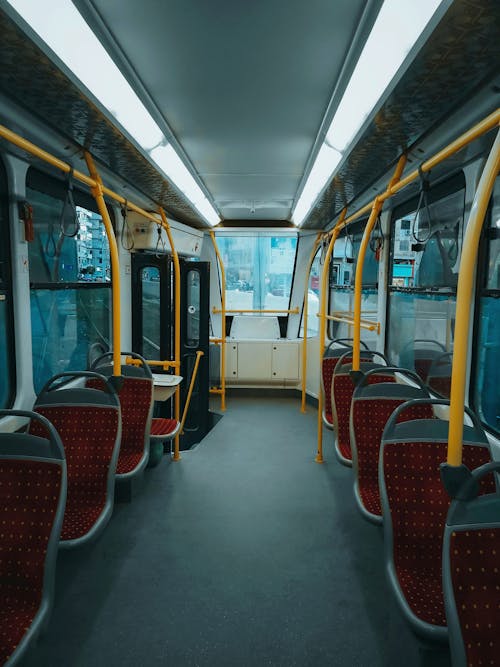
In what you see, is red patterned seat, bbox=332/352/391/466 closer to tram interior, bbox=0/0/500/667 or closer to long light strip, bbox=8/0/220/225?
tram interior, bbox=0/0/500/667

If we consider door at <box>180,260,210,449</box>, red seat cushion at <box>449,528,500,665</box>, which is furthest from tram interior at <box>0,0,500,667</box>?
door at <box>180,260,210,449</box>

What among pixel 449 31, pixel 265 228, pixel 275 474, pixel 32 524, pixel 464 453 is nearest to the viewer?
pixel 449 31

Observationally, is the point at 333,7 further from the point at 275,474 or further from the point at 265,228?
the point at 265,228

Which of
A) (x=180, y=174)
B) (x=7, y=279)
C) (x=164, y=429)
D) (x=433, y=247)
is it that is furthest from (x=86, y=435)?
(x=433, y=247)

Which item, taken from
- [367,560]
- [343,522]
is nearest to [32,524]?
[367,560]

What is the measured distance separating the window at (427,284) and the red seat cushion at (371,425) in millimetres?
594

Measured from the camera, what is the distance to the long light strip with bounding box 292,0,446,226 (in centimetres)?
151

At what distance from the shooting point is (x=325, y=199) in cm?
479

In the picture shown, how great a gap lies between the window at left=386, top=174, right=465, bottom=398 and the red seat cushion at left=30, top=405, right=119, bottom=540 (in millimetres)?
2235

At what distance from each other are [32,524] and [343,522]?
249 cm

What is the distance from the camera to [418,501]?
85.0 inches

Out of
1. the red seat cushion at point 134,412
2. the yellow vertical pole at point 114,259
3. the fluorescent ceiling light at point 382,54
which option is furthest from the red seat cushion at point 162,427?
the fluorescent ceiling light at point 382,54

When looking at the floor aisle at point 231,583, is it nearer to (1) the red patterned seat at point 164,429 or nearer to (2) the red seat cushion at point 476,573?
(1) the red patterned seat at point 164,429

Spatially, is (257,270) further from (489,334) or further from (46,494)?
(46,494)
